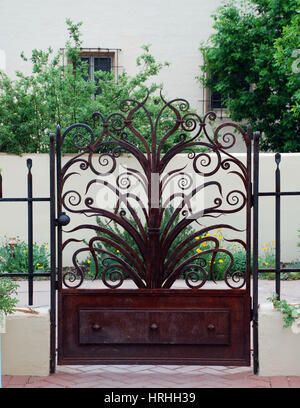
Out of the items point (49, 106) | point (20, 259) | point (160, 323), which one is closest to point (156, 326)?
point (160, 323)

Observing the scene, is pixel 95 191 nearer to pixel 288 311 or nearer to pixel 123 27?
pixel 288 311

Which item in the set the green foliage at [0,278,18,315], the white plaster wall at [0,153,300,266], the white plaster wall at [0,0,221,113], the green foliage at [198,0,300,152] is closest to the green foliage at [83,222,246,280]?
the white plaster wall at [0,153,300,266]

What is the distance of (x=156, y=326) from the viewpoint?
493cm

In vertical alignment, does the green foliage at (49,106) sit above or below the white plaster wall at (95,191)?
above

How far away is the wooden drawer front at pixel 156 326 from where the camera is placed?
194 inches

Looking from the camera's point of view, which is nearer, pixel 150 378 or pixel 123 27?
pixel 150 378

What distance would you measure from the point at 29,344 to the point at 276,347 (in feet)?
6.09

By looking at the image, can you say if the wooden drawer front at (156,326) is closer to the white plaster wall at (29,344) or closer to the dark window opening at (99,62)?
the white plaster wall at (29,344)

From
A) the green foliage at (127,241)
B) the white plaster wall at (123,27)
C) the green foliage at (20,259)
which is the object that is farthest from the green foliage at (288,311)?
the white plaster wall at (123,27)

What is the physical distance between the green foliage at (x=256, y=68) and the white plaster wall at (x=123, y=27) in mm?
632

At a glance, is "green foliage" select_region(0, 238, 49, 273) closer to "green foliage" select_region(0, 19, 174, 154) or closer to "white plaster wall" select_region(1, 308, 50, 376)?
"green foliage" select_region(0, 19, 174, 154)

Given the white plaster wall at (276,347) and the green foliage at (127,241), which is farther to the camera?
the green foliage at (127,241)

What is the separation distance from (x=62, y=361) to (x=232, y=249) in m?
4.87

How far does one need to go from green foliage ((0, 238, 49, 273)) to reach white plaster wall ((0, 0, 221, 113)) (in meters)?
5.75
